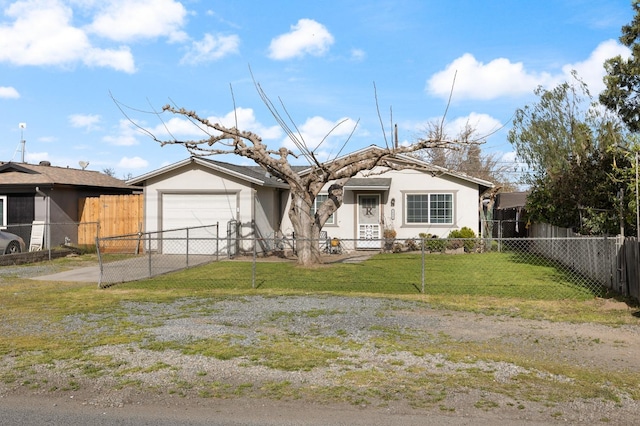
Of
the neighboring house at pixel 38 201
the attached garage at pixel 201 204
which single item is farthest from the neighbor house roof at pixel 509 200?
the neighboring house at pixel 38 201

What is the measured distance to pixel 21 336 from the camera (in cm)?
817

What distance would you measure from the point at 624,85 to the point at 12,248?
21.0 meters

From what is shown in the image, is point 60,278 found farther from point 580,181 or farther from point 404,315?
point 580,181

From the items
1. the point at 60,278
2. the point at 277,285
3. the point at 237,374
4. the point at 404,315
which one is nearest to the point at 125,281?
the point at 60,278

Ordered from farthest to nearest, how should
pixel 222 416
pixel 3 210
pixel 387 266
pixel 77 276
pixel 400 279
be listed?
pixel 3 210 → pixel 387 266 → pixel 77 276 → pixel 400 279 → pixel 222 416

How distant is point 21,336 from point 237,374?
3827 millimetres

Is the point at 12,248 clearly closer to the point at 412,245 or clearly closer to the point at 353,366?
the point at 412,245

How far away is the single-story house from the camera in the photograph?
21.6m

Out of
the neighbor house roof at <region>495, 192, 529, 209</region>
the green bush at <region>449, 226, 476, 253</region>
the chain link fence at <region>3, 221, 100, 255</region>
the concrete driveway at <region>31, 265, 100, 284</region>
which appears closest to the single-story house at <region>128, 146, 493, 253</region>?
the green bush at <region>449, 226, 476, 253</region>

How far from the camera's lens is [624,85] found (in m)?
19.5

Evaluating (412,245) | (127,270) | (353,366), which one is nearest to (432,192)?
(412,245)

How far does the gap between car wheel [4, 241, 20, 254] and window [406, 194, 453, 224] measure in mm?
14424

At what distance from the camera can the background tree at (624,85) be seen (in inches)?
746

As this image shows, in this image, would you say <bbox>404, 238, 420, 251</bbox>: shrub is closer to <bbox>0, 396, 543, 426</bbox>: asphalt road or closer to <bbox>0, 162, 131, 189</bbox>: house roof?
<bbox>0, 162, 131, 189</bbox>: house roof
